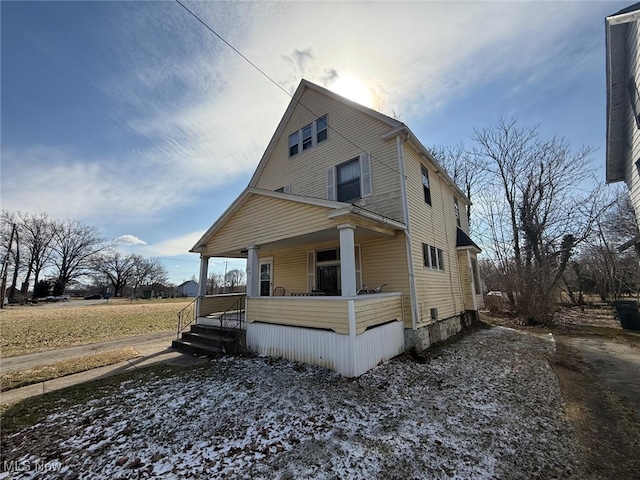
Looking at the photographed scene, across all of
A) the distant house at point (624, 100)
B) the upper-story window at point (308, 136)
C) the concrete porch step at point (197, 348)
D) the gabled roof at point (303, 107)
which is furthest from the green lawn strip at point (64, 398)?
the distant house at point (624, 100)

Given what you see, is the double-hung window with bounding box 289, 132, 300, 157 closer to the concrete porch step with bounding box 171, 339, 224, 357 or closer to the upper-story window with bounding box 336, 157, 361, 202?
the upper-story window with bounding box 336, 157, 361, 202

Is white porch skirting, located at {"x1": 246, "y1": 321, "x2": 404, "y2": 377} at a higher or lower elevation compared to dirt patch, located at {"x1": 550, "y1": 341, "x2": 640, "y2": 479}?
higher

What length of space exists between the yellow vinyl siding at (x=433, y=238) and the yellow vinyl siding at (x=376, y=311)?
91cm

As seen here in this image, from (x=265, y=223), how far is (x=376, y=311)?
166 inches

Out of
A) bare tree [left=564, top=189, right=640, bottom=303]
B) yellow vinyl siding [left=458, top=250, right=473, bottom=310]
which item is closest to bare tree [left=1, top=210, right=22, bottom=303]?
yellow vinyl siding [left=458, top=250, right=473, bottom=310]

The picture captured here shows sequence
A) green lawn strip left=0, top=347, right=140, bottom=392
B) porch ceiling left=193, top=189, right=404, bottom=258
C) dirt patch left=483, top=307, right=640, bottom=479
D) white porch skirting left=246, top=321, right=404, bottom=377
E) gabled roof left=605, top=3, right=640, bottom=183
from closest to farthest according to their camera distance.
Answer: dirt patch left=483, top=307, right=640, bottom=479
white porch skirting left=246, top=321, right=404, bottom=377
green lawn strip left=0, top=347, right=140, bottom=392
porch ceiling left=193, top=189, right=404, bottom=258
gabled roof left=605, top=3, right=640, bottom=183

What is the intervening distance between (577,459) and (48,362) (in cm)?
1177

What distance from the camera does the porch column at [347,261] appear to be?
6.16 metres

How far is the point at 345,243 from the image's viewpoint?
6301mm

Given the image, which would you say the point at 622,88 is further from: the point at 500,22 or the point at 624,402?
the point at 624,402

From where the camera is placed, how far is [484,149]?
2012 centimetres

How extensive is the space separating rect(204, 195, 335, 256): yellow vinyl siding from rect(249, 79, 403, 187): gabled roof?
438cm

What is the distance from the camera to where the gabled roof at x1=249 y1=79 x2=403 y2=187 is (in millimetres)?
9134

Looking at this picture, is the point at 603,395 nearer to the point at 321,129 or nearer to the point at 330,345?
the point at 330,345
